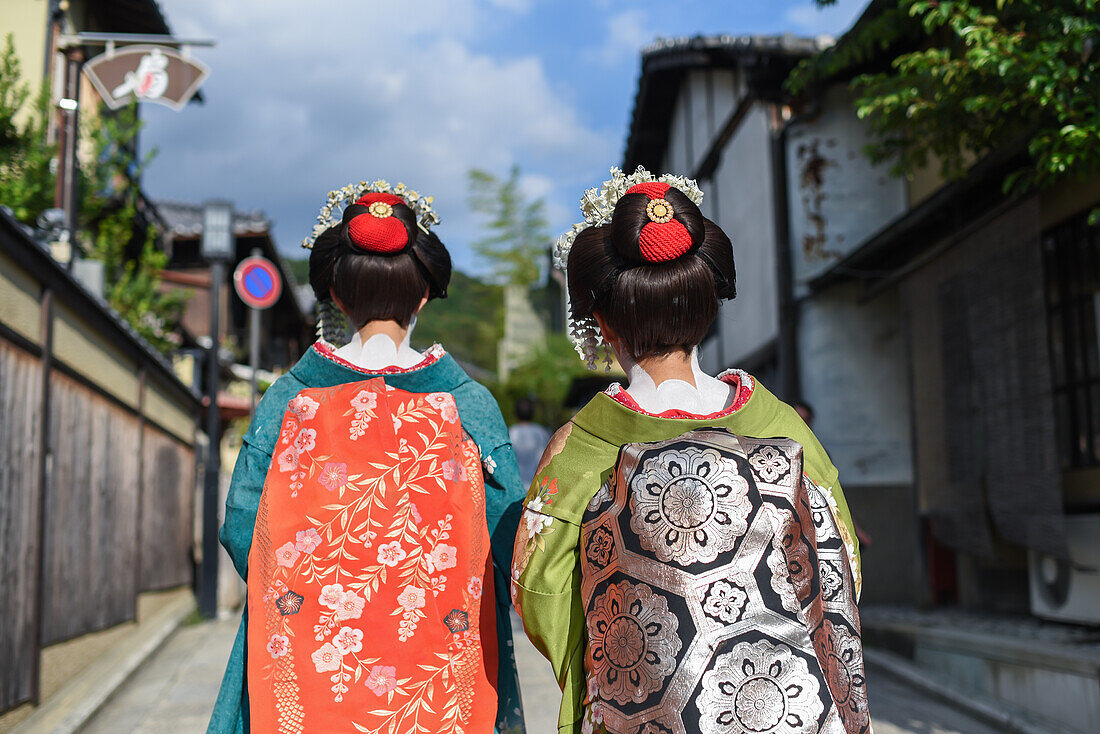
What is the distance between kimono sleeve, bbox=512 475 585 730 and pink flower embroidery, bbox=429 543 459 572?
25.0 inches

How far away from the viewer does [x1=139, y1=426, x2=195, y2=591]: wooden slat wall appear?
10180 millimetres

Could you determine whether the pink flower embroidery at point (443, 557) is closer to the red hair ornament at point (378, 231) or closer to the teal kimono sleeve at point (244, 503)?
the teal kimono sleeve at point (244, 503)

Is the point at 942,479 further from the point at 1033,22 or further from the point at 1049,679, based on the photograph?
the point at 1033,22

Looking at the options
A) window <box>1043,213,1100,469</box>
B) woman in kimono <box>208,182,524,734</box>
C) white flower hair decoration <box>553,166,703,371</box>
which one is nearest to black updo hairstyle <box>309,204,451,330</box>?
woman in kimono <box>208,182,524,734</box>

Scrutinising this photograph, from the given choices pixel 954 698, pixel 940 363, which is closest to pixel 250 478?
pixel 954 698

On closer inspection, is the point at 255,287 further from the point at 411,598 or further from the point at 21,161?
the point at 411,598

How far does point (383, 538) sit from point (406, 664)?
347 millimetres

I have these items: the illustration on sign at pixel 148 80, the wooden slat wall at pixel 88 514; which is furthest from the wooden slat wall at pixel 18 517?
the illustration on sign at pixel 148 80

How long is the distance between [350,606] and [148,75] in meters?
7.26

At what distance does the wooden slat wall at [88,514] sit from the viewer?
6.62 meters

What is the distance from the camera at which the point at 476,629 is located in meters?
2.79

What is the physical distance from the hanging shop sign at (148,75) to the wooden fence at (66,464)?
1.99 metres

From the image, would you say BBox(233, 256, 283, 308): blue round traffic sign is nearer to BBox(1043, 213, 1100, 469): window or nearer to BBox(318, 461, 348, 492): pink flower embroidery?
BBox(1043, 213, 1100, 469): window

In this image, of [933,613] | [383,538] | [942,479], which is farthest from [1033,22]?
[933,613]
